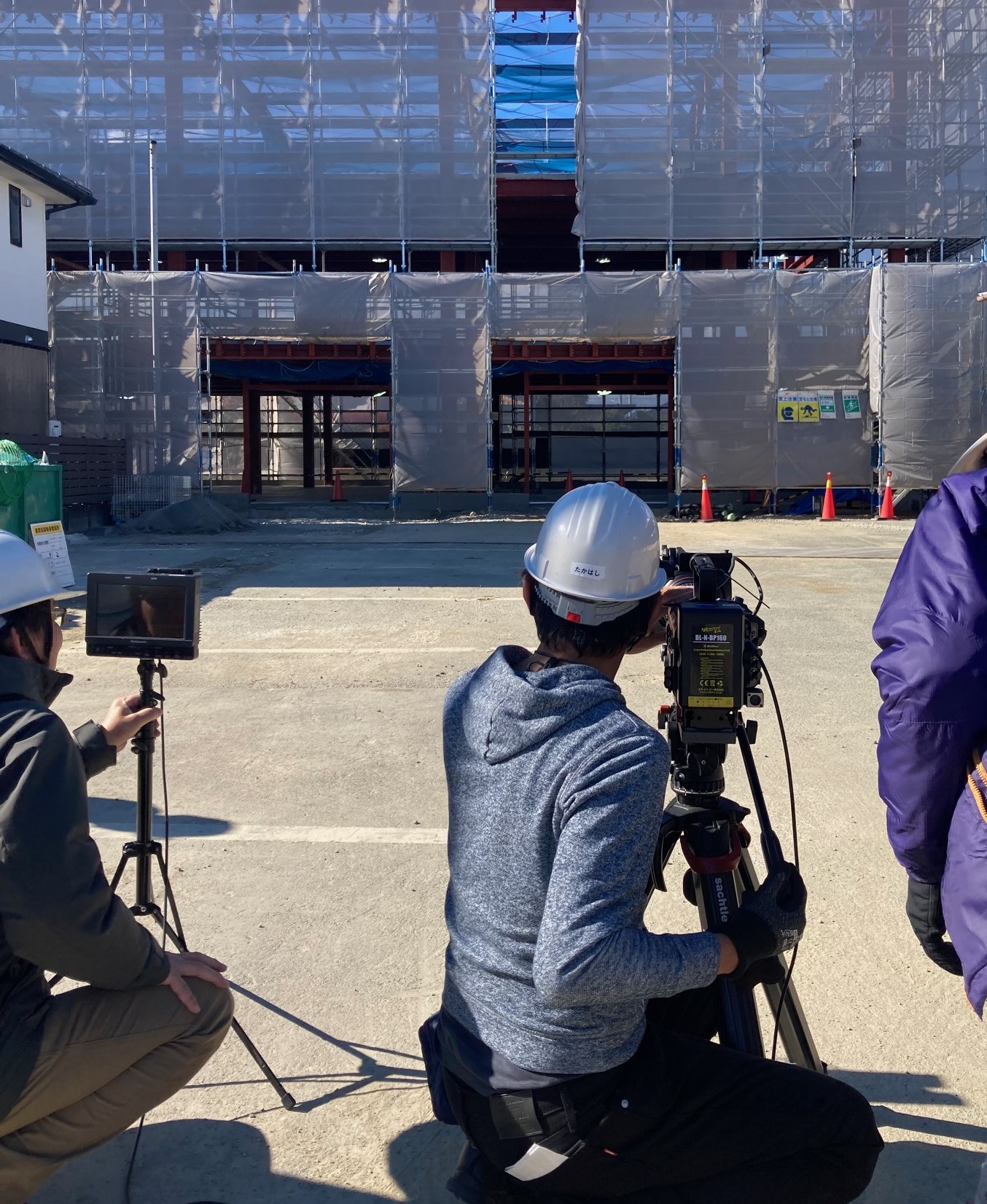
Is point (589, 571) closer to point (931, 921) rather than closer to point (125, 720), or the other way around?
point (931, 921)

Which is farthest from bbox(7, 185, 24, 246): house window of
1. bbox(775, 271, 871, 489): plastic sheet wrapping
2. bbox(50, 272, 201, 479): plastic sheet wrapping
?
bbox(775, 271, 871, 489): plastic sheet wrapping

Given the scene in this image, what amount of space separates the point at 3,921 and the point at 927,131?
27.3m

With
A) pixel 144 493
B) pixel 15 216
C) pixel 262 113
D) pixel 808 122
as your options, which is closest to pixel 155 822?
pixel 144 493

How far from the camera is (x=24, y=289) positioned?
70.0 feet

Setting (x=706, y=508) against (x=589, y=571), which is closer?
(x=589, y=571)

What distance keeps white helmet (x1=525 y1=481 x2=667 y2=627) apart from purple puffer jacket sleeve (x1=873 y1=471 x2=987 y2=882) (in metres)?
0.47

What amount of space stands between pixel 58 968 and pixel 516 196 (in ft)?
88.9

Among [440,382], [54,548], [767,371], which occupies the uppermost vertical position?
[767,371]

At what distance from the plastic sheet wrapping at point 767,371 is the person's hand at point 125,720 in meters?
20.8

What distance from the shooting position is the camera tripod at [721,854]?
219 cm

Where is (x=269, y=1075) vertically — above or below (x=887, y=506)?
below

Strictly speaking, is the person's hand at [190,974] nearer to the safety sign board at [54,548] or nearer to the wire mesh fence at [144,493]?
the safety sign board at [54,548]

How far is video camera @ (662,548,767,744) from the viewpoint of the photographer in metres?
2.18

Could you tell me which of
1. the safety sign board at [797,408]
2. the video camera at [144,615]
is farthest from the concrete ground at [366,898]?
the safety sign board at [797,408]
